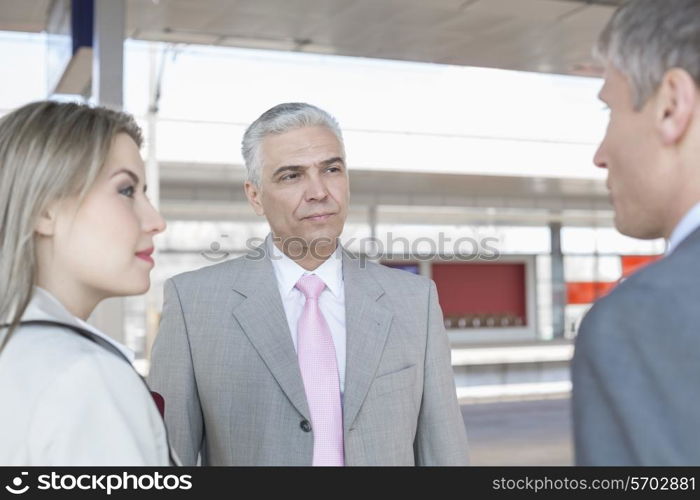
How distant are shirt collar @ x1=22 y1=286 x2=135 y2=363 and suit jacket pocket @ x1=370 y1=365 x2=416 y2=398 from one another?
1127 millimetres

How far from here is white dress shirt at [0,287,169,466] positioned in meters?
1.12

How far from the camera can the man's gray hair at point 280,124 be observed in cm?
263

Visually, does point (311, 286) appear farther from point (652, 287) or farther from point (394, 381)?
point (652, 287)

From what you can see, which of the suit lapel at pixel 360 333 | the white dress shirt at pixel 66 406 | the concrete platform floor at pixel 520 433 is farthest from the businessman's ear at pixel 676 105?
the concrete platform floor at pixel 520 433

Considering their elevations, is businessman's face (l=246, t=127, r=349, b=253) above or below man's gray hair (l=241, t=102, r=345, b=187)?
below

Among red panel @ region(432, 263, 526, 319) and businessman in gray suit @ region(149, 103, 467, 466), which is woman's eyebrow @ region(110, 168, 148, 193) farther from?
red panel @ region(432, 263, 526, 319)

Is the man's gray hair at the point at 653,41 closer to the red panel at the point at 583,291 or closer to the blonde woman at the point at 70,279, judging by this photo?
the blonde woman at the point at 70,279

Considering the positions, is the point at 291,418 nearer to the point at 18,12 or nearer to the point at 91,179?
the point at 91,179

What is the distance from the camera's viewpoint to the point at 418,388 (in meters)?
2.48

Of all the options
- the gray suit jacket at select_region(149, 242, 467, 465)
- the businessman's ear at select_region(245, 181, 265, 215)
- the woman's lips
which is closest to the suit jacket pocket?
the gray suit jacket at select_region(149, 242, 467, 465)

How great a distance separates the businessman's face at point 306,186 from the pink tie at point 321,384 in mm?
256

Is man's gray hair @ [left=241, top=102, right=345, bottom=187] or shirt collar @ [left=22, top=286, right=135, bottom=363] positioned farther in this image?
man's gray hair @ [left=241, top=102, right=345, bottom=187]
